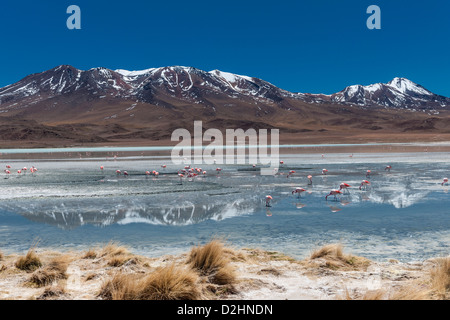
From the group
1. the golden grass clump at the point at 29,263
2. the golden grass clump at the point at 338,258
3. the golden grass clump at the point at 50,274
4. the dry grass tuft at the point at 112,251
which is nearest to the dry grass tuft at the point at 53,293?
Result: the golden grass clump at the point at 50,274

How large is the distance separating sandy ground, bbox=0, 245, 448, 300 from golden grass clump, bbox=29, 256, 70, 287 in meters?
0.10

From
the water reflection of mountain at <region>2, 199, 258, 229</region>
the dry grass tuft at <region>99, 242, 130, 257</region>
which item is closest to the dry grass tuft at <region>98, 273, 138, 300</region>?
the dry grass tuft at <region>99, 242, 130, 257</region>

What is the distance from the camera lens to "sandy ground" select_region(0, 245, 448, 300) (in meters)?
5.17

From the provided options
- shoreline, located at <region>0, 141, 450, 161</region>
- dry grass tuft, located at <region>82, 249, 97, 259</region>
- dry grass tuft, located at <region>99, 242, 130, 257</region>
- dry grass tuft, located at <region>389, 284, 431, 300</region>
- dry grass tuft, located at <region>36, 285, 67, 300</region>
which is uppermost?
shoreline, located at <region>0, 141, 450, 161</region>

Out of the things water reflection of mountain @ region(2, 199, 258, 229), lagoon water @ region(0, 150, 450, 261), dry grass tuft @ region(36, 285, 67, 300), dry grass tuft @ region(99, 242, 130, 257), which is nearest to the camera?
dry grass tuft @ region(36, 285, 67, 300)

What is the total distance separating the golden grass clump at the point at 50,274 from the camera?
226 inches

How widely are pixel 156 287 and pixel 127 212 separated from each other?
6451 millimetres

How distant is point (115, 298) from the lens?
482 cm

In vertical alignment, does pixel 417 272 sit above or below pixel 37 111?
below

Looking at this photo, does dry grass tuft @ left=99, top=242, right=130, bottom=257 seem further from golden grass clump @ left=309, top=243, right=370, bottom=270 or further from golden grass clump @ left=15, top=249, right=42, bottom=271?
golden grass clump @ left=309, top=243, right=370, bottom=270

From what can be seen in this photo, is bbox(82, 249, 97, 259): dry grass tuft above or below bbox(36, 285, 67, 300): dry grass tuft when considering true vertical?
above
